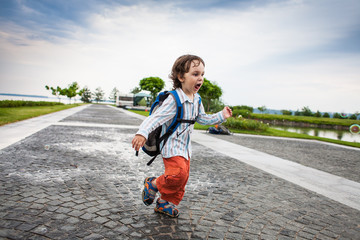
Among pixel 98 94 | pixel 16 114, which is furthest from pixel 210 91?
pixel 98 94

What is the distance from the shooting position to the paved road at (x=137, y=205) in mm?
2203

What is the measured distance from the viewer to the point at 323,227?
2609mm

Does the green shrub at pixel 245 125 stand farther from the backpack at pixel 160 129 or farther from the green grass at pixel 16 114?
the backpack at pixel 160 129

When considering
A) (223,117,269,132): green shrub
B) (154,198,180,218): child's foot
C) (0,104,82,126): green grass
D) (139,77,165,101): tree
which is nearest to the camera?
(154,198,180,218): child's foot

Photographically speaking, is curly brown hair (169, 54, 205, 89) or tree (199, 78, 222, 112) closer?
curly brown hair (169, 54, 205, 89)

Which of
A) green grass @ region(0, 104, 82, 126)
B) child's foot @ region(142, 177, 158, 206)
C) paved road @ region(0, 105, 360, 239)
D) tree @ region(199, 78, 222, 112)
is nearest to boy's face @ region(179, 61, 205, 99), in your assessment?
child's foot @ region(142, 177, 158, 206)

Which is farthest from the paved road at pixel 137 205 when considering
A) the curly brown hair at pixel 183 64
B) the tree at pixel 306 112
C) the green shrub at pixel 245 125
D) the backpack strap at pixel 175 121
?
the tree at pixel 306 112

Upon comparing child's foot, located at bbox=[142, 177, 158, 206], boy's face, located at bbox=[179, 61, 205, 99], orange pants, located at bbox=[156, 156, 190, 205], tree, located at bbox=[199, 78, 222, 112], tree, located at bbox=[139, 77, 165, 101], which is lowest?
child's foot, located at bbox=[142, 177, 158, 206]

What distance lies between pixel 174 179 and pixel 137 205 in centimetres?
82

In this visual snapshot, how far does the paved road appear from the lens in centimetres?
220

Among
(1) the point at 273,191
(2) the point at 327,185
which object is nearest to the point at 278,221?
(1) the point at 273,191

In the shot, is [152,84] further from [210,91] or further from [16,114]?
[16,114]

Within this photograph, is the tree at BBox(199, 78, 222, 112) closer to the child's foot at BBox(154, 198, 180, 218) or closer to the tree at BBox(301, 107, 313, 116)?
the tree at BBox(301, 107, 313, 116)

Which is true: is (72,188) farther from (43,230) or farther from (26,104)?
(26,104)
